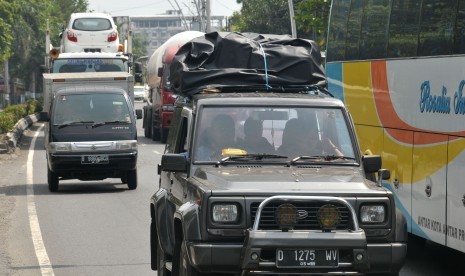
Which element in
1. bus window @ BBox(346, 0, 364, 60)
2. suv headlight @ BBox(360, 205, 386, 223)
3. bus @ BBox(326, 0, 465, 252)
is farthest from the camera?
bus window @ BBox(346, 0, 364, 60)

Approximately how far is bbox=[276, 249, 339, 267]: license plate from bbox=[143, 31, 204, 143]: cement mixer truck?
2927 centimetres

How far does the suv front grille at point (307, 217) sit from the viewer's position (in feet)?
29.1

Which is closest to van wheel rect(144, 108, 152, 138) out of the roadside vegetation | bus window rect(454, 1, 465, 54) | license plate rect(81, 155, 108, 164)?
the roadside vegetation

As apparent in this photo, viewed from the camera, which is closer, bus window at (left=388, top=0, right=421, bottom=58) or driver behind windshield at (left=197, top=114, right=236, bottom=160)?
driver behind windshield at (left=197, top=114, right=236, bottom=160)

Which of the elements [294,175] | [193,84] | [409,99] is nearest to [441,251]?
[409,99]

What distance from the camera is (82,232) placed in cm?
1694

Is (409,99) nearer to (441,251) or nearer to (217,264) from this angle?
(441,251)

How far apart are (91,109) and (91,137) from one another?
749 millimetres

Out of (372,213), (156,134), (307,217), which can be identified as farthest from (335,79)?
(156,134)

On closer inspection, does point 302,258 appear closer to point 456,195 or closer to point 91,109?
point 456,195

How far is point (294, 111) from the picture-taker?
10383 millimetres

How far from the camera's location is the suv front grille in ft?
29.1

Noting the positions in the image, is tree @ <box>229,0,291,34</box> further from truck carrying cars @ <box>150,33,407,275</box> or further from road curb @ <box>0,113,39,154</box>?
truck carrying cars @ <box>150,33,407,275</box>

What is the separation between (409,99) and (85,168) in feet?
37.1
